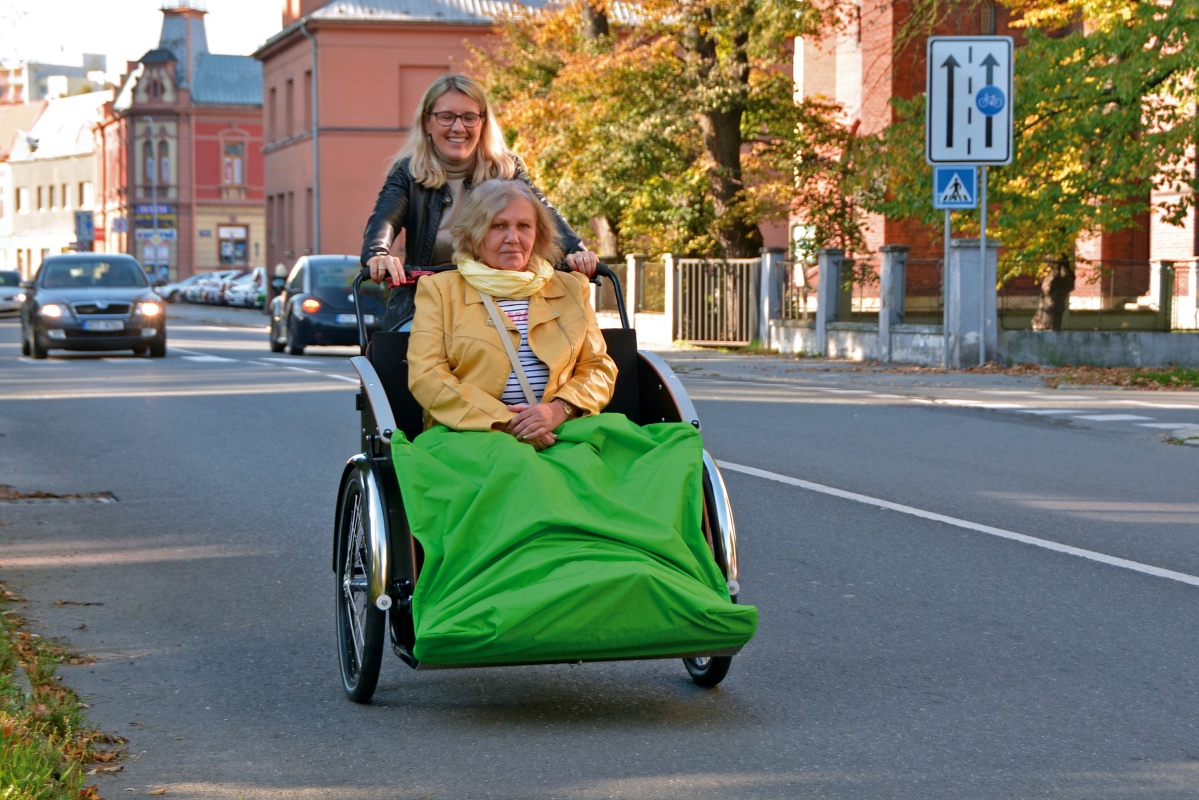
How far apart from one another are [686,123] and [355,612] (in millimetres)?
25512

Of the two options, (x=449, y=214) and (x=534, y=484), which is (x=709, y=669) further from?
(x=449, y=214)

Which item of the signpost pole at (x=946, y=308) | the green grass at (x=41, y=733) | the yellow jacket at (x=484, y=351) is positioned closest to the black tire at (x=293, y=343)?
the signpost pole at (x=946, y=308)

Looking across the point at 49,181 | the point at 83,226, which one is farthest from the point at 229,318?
the point at 49,181

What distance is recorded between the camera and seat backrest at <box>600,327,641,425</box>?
224 inches

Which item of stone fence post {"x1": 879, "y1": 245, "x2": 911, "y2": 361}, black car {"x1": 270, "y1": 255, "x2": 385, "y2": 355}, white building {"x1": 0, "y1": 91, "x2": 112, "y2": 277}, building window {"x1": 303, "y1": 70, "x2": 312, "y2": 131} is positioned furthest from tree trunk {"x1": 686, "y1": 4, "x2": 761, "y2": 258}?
white building {"x1": 0, "y1": 91, "x2": 112, "y2": 277}

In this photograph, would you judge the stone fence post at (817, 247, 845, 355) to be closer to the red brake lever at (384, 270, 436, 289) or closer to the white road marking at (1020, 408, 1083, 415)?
the white road marking at (1020, 408, 1083, 415)

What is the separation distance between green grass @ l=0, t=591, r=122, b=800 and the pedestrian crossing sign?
16.8 metres

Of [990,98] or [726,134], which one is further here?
[726,134]

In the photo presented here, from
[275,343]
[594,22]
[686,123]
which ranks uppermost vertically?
[594,22]

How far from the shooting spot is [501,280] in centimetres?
541

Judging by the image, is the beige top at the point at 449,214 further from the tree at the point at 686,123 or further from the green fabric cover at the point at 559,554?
the tree at the point at 686,123

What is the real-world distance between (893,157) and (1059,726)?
66.0 feet

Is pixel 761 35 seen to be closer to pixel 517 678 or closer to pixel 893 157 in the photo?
pixel 893 157

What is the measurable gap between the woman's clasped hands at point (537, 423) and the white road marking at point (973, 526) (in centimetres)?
343
